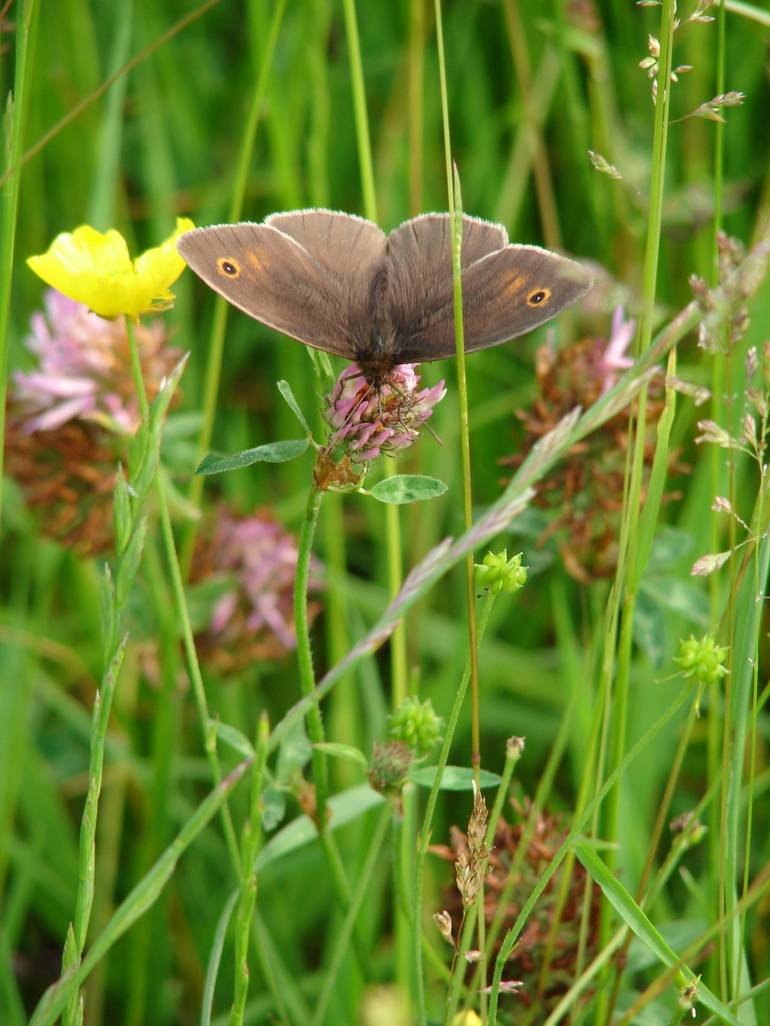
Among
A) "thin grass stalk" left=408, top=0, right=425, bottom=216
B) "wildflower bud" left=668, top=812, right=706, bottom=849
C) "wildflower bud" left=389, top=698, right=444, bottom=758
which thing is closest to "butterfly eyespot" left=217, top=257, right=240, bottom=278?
"wildflower bud" left=389, top=698, right=444, bottom=758

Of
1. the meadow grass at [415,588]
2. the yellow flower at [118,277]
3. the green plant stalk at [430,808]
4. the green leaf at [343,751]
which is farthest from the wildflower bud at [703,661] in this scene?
the yellow flower at [118,277]

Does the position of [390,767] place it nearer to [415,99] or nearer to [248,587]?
[248,587]

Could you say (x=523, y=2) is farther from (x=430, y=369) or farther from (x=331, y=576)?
(x=331, y=576)

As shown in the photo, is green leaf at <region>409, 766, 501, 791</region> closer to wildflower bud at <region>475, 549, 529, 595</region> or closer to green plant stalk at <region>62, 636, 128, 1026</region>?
wildflower bud at <region>475, 549, 529, 595</region>

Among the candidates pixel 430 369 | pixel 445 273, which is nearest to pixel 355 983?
pixel 445 273

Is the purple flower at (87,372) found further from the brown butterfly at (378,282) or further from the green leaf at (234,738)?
the green leaf at (234,738)

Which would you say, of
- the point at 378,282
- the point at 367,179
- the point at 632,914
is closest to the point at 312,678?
the point at 632,914
